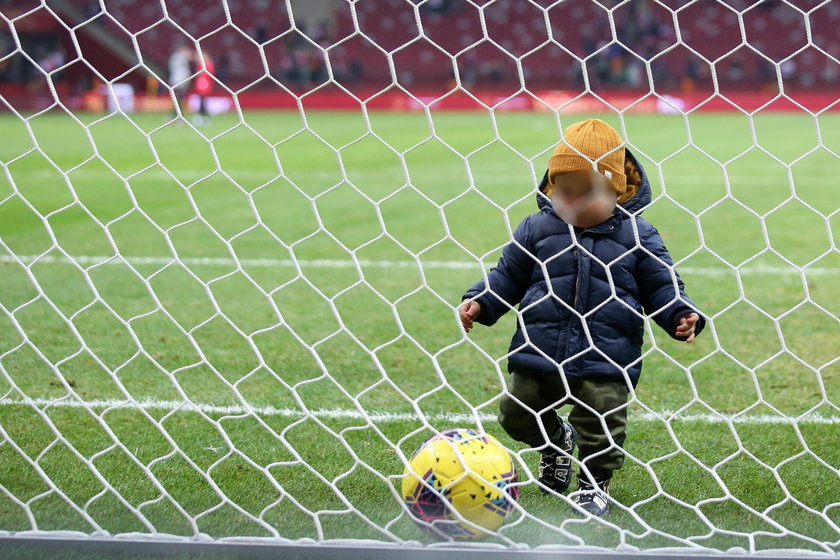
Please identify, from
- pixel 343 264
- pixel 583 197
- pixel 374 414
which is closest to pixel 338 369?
pixel 374 414

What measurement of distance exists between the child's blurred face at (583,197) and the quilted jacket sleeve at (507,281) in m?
0.14

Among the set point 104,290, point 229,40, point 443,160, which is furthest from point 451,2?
point 104,290

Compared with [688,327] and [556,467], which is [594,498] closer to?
[556,467]

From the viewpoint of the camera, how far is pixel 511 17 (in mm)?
30844

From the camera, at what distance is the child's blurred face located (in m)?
2.50

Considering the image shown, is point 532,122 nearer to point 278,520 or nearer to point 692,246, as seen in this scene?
point 692,246

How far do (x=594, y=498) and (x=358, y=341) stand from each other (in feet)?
2.39

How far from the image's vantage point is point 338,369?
387 centimetres

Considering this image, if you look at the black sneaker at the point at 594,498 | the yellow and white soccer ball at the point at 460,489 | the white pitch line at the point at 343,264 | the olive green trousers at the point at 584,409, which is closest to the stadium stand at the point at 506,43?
the white pitch line at the point at 343,264

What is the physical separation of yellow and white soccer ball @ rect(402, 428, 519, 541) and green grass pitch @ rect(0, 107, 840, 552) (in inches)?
2.5

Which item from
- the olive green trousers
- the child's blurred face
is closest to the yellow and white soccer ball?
the olive green trousers

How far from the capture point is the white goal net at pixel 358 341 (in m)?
2.41

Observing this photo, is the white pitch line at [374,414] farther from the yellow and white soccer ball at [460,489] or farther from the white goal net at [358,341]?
the yellow and white soccer ball at [460,489]

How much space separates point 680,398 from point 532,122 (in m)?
17.8
